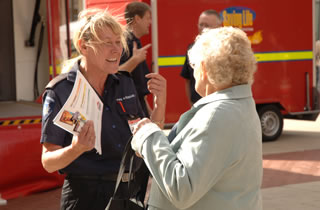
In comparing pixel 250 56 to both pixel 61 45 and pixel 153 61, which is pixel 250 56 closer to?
pixel 61 45

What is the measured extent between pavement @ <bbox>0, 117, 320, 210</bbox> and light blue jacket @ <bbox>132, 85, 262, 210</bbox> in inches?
145

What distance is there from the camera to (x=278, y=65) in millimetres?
10453

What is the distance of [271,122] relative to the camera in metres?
10.5

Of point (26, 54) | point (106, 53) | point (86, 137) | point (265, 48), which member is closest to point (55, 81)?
point (106, 53)

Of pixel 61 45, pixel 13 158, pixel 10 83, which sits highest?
pixel 61 45

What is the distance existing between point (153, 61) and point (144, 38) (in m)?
0.39

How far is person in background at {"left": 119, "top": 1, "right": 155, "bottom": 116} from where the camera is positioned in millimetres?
5113

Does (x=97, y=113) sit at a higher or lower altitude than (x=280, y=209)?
higher

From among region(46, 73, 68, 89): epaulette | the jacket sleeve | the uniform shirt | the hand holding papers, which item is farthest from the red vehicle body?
the jacket sleeve

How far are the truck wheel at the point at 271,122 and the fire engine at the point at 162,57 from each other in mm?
18

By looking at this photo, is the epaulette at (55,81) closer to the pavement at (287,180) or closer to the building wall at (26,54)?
the pavement at (287,180)

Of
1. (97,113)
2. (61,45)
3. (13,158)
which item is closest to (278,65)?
(61,45)

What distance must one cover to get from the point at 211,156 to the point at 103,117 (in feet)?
3.01

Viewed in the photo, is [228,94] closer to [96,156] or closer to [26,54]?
[96,156]
